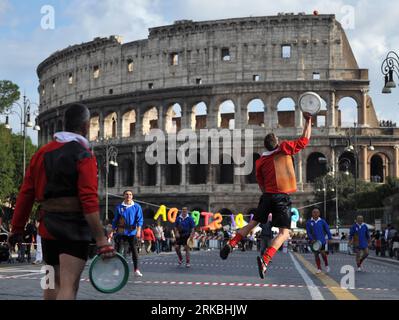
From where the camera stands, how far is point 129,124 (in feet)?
245

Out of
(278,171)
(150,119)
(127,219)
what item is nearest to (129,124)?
(150,119)

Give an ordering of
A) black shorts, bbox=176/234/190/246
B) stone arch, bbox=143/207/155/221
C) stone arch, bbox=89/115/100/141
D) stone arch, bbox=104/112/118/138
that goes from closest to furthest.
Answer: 1. black shorts, bbox=176/234/190/246
2. stone arch, bbox=143/207/155/221
3. stone arch, bbox=104/112/118/138
4. stone arch, bbox=89/115/100/141

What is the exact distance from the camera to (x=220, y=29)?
224ft

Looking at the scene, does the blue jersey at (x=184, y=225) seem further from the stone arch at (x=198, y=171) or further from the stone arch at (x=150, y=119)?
the stone arch at (x=150, y=119)

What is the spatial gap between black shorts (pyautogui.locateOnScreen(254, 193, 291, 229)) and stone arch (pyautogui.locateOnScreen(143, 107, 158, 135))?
205 ft

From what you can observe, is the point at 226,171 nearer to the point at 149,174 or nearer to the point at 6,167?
the point at 149,174

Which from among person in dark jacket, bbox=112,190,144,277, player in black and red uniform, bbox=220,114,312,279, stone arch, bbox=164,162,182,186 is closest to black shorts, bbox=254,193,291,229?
player in black and red uniform, bbox=220,114,312,279

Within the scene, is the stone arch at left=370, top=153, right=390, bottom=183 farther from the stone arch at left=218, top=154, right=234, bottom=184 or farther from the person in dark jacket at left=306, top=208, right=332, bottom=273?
the person in dark jacket at left=306, top=208, right=332, bottom=273

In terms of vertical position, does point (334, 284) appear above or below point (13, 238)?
below

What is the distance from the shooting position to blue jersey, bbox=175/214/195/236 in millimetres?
19000

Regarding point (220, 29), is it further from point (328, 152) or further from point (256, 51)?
point (328, 152)
